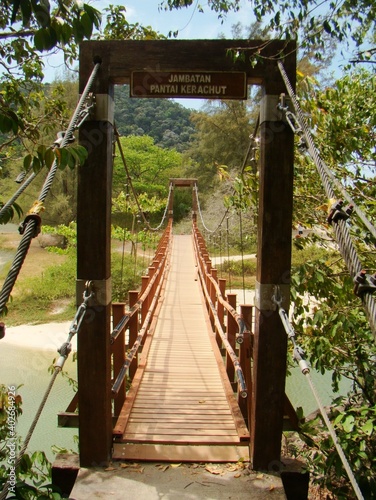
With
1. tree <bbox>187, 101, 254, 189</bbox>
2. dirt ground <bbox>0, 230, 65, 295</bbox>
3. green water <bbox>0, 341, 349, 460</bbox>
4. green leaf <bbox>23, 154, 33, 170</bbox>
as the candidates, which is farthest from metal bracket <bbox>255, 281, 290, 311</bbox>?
tree <bbox>187, 101, 254, 189</bbox>

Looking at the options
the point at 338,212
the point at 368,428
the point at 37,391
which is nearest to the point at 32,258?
the point at 37,391

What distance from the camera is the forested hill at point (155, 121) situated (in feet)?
104

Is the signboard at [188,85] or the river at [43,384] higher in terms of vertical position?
the signboard at [188,85]

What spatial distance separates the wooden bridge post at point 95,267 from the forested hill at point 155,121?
29222mm

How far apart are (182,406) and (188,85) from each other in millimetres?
1625

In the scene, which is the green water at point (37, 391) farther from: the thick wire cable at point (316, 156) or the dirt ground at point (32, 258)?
the dirt ground at point (32, 258)

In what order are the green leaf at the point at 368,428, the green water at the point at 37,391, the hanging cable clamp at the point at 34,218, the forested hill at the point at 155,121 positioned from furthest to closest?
the forested hill at the point at 155,121 < the green water at the point at 37,391 < the green leaf at the point at 368,428 < the hanging cable clamp at the point at 34,218

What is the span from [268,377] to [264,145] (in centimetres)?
90

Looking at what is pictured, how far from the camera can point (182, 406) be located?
8.59 ft

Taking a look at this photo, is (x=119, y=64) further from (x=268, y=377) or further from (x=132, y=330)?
(x=132, y=330)

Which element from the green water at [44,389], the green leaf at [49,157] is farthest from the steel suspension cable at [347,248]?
the green water at [44,389]

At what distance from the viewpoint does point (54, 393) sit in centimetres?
720

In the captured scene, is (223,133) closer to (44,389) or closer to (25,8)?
(44,389)

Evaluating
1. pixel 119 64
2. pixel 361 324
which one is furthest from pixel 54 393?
pixel 119 64
